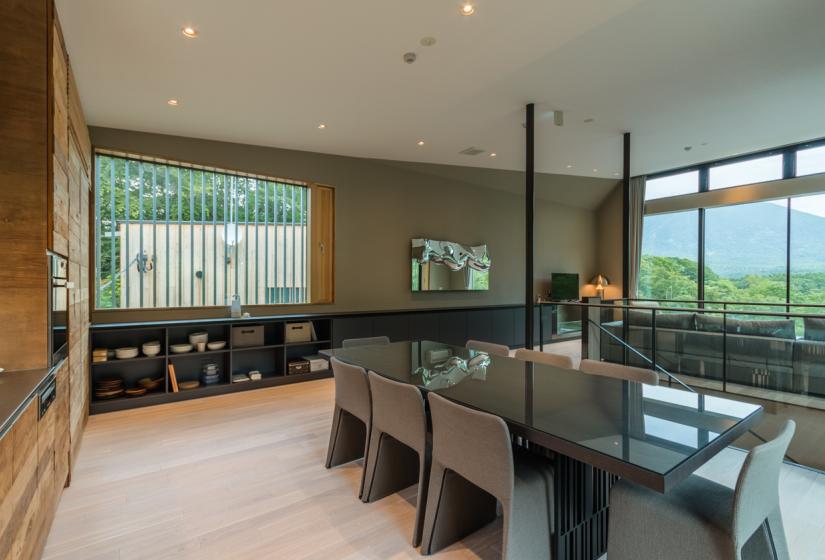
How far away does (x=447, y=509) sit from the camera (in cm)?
196

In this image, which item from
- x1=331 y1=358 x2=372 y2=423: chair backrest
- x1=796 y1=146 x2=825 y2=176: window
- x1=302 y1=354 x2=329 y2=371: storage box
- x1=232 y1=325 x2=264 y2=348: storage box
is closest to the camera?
x1=331 y1=358 x2=372 y2=423: chair backrest

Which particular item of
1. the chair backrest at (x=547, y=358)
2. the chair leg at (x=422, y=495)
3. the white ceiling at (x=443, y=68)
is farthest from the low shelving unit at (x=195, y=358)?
the chair leg at (x=422, y=495)

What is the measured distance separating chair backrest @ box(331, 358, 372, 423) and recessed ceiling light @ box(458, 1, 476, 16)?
7.86 feet

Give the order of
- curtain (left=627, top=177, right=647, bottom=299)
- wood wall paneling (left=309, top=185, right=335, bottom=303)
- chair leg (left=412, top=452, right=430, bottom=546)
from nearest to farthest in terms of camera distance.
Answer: chair leg (left=412, top=452, right=430, bottom=546), wood wall paneling (left=309, top=185, right=335, bottom=303), curtain (left=627, top=177, right=647, bottom=299)

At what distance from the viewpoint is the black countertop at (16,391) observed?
4.33 ft

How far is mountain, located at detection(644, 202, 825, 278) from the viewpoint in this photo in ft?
21.1

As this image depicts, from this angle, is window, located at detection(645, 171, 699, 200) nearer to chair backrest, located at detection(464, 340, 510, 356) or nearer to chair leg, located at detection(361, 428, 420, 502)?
chair backrest, located at detection(464, 340, 510, 356)

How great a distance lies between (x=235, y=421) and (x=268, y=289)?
2047 mm

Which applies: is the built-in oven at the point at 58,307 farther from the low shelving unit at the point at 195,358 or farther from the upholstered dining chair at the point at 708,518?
the upholstered dining chair at the point at 708,518

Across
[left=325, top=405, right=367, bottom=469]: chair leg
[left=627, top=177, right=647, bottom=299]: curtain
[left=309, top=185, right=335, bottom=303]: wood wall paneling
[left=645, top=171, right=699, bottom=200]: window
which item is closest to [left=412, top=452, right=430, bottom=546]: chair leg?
[left=325, top=405, right=367, bottom=469]: chair leg

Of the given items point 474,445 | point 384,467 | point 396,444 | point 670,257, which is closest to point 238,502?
point 384,467

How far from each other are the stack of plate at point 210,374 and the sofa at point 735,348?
4.64 meters

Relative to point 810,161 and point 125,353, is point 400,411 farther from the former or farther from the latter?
point 810,161

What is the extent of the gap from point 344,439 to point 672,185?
867 cm
